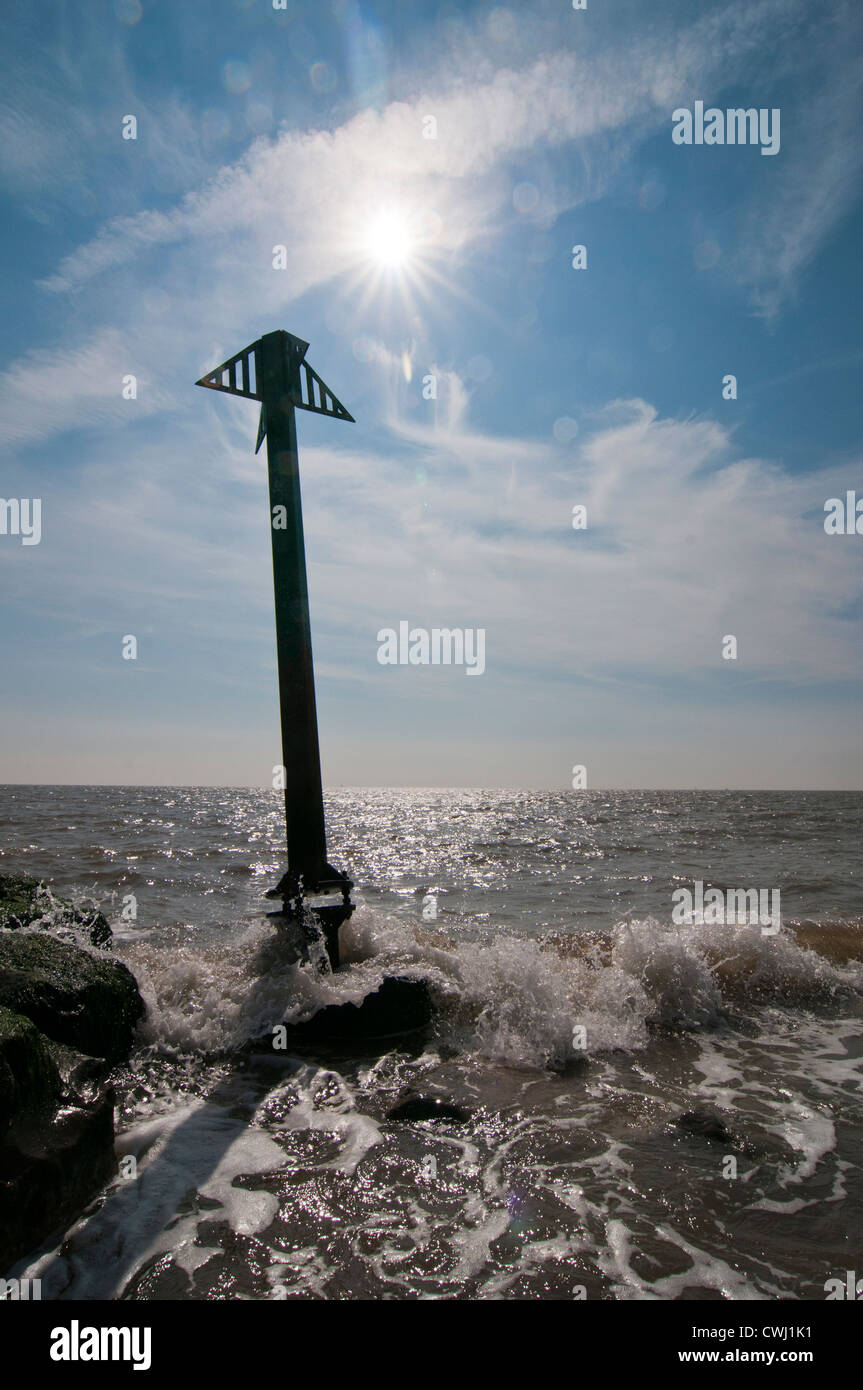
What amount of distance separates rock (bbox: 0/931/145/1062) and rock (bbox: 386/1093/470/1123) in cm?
259

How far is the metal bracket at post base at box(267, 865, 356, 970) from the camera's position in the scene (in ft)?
24.3

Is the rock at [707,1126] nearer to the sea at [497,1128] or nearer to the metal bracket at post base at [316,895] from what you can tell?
the sea at [497,1128]

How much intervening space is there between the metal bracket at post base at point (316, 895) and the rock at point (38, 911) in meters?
2.43

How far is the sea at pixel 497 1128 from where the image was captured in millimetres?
3555

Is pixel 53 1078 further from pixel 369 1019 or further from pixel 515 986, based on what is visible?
pixel 515 986

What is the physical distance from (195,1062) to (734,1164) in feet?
14.4

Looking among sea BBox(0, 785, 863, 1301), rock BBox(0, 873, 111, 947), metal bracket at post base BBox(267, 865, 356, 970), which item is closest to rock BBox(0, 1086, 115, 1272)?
sea BBox(0, 785, 863, 1301)

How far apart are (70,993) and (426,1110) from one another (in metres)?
3.00

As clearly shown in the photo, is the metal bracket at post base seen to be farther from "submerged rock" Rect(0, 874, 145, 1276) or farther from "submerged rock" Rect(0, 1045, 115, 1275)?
"submerged rock" Rect(0, 1045, 115, 1275)

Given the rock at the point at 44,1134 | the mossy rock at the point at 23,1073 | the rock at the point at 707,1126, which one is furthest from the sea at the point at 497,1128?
the mossy rock at the point at 23,1073
